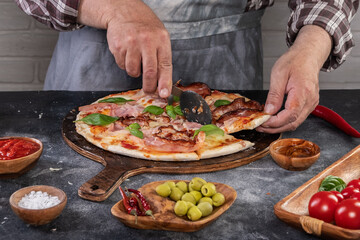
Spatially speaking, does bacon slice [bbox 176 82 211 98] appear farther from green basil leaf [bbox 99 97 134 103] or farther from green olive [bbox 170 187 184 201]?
green olive [bbox 170 187 184 201]

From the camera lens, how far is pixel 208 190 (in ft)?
5.05

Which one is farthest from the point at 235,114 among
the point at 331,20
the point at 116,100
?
the point at 331,20

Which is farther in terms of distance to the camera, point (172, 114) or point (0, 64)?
point (0, 64)

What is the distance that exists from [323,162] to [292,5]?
99 centimetres

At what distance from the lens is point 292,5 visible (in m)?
2.63

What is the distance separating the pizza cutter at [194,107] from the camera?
2.22 m

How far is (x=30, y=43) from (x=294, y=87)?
2.05 meters

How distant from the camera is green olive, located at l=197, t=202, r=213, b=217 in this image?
1472 millimetres

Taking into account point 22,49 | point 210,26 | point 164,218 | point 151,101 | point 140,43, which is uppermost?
point 140,43

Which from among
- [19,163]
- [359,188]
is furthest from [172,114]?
[359,188]


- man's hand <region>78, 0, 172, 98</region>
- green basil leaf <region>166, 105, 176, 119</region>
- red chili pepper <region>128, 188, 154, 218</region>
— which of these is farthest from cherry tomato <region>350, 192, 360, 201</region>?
green basil leaf <region>166, 105, 176, 119</region>

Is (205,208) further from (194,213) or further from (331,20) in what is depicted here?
(331,20)

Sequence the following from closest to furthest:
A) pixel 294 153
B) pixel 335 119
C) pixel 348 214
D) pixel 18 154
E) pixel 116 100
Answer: pixel 348 214 < pixel 18 154 < pixel 294 153 < pixel 335 119 < pixel 116 100

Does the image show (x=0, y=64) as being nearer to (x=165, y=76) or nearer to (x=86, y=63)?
(x=86, y=63)
